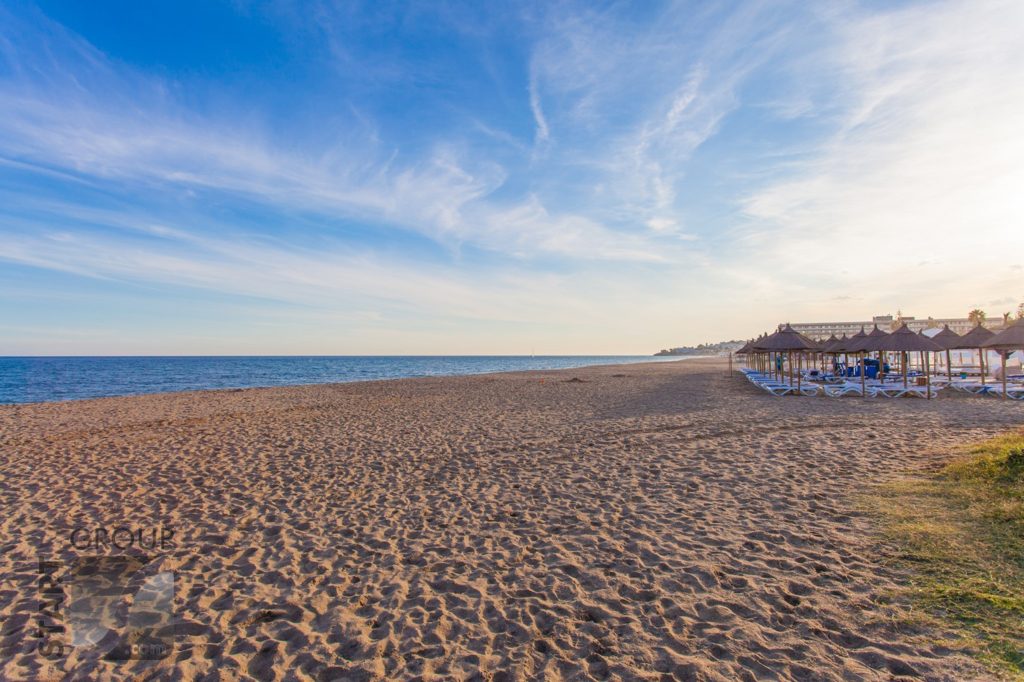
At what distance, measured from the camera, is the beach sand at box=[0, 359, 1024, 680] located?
3.45 metres

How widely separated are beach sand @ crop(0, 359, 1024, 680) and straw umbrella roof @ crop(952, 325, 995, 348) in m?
10.6

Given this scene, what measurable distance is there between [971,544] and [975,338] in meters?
21.8

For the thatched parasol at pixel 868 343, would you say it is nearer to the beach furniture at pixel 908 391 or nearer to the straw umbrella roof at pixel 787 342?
the beach furniture at pixel 908 391

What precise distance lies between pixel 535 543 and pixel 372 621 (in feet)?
6.67

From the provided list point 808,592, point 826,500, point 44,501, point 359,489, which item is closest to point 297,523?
point 359,489

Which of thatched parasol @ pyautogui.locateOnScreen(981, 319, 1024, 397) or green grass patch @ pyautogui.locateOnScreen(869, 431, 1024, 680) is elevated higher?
thatched parasol @ pyautogui.locateOnScreen(981, 319, 1024, 397)

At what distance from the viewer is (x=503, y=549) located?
5.25 meters

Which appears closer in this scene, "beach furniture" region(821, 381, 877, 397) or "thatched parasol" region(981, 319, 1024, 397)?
"thatched parasol" region(981, 319, 1024, 397)

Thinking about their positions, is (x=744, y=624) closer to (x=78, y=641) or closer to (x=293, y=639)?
(x=293, y=639)

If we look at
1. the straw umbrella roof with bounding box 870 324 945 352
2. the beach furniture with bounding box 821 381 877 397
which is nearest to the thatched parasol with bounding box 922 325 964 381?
the straw umbrella roof with bounding box 870 324 945 352

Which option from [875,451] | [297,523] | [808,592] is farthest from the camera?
[875,451]

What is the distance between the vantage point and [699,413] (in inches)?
573

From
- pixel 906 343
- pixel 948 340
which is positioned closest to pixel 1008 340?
pixel 906 343

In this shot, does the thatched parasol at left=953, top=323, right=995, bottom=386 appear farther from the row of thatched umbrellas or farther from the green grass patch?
the green grass patch
